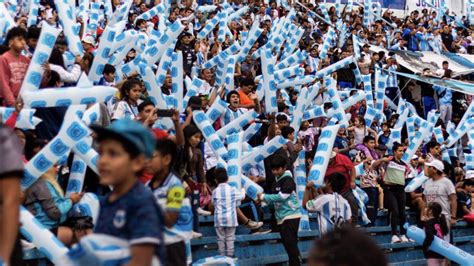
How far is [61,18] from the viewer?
1232 centimetres

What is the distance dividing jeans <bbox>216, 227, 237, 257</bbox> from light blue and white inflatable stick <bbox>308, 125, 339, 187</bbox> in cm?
142

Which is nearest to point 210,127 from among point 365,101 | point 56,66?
point 56,66

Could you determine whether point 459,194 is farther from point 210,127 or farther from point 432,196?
point 210,127

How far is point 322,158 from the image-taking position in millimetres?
12211

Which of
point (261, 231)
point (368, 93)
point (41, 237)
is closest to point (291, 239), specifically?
point (261, 231)

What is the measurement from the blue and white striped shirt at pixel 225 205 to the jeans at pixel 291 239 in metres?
0.76

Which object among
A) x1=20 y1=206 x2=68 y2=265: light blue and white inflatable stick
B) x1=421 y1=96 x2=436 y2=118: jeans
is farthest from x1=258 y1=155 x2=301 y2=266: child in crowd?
x1=421 y1=96 x2=436 y2=118: jeans

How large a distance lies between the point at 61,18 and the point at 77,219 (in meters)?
4.43

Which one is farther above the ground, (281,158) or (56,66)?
(56,66)

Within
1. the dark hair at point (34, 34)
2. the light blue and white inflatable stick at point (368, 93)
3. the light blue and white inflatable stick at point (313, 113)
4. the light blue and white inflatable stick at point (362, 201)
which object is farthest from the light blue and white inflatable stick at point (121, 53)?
the light blue and white inflatable stick at point (368, 93)

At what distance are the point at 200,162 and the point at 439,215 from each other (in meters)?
3.58

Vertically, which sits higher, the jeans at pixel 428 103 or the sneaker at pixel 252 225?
the jeans at pixel 428 103

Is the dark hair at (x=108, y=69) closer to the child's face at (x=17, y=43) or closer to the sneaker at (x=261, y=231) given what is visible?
the child's face at (x=17, y=43)

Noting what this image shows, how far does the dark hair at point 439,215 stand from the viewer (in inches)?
490
